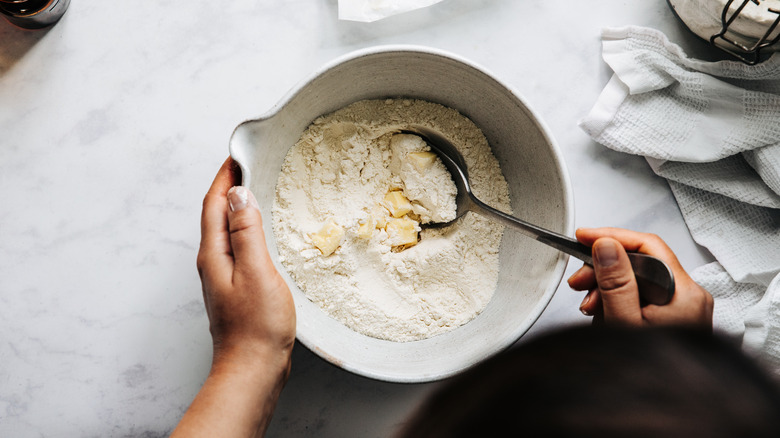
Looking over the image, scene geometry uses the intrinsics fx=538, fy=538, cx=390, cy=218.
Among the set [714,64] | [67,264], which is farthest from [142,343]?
[714,64]

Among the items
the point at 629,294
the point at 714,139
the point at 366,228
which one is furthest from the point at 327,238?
the point at 714,139

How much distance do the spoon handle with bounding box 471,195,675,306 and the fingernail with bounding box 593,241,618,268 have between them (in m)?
0.03

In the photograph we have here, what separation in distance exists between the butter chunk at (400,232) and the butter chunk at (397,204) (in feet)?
0.04

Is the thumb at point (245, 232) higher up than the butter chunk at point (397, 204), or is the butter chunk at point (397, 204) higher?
the thumb at point (245, 232)

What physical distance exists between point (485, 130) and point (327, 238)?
30cm

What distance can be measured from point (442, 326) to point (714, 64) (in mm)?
591

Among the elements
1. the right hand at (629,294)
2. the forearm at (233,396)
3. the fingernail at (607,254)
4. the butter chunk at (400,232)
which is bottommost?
the forearm at (233,396)

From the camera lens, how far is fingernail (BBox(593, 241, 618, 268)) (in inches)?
25.0

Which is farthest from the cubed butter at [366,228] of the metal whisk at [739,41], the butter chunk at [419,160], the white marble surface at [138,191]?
the metal whisk at [739,41]

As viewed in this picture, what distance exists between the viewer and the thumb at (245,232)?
64cm

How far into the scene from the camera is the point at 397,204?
80cm

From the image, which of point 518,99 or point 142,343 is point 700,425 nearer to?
point 518,99

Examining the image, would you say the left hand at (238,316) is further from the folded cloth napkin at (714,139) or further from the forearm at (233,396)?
the folded cloth napkin at (714,139)

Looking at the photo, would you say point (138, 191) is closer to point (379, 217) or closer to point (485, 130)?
point (379, 217)
